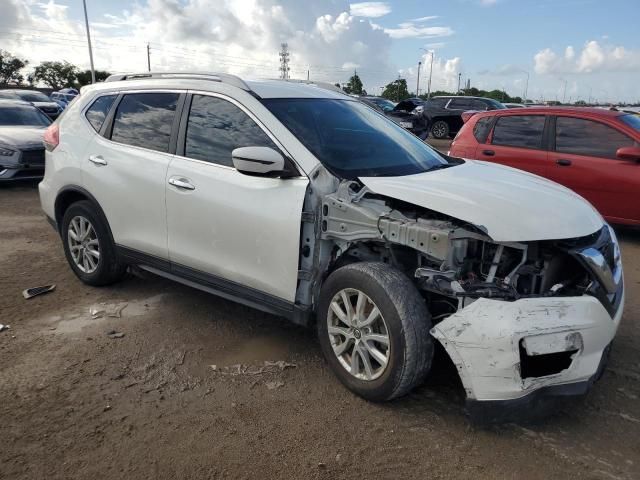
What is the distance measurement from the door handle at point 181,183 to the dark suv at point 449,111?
57.9 ft

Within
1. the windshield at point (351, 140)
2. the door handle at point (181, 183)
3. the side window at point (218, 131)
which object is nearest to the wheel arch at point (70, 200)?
the door handle at point (181, 183)

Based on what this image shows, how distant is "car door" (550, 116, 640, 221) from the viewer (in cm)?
637

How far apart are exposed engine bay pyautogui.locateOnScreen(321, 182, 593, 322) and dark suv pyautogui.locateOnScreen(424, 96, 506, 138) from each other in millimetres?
17986

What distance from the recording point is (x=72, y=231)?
485cm

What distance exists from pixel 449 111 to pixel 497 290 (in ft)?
62.7

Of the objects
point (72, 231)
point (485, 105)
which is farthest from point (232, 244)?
point (485, 105)

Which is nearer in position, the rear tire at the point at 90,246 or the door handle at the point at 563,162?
the rear tire at the point at 90,246

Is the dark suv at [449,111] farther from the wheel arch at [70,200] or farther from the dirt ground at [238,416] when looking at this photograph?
the dirt ground at [238,416]

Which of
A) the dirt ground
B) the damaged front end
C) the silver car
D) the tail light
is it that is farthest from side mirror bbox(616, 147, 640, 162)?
the silver car

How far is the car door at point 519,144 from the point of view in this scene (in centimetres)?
705

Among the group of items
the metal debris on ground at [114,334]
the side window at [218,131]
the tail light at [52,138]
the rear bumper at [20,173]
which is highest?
the side window at [218,131]

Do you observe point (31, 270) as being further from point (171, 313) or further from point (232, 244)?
point (232, 244)

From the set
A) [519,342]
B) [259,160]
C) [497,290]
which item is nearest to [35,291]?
[259,160]

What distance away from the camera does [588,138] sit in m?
6.76
